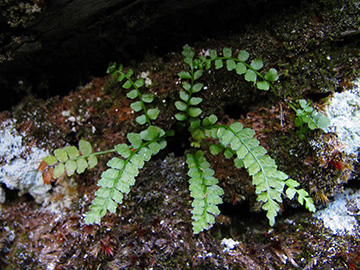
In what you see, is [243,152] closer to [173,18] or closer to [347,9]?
[173,18]

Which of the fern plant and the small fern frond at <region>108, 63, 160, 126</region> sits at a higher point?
the small fern frond at <region>108, 63, 160, 126</region>

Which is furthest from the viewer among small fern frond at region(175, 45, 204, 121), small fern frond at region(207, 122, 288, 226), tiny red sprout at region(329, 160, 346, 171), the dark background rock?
small fern frond at region(175, 45, 204, 121)

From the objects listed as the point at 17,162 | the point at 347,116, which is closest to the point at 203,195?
the point at 347,116

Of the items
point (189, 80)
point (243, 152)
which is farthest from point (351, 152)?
point (189, 80)

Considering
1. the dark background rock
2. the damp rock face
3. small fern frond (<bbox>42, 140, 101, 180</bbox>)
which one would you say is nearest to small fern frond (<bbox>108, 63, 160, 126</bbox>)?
the dark background rock

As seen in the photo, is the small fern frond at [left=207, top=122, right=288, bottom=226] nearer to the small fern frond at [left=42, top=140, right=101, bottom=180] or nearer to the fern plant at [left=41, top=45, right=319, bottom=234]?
the fern plant at [left=41, top=45, right=319, bottom=234]

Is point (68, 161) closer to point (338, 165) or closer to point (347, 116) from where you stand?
point (338, 165)

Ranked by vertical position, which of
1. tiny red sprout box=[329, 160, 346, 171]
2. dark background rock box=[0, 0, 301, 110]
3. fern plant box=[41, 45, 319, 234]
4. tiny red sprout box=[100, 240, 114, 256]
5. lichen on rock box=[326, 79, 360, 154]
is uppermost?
dark background rock box=[0, 0, 301, 110]

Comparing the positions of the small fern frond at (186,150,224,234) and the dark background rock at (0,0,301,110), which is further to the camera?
the dark background rock at (0,0,301,110)
